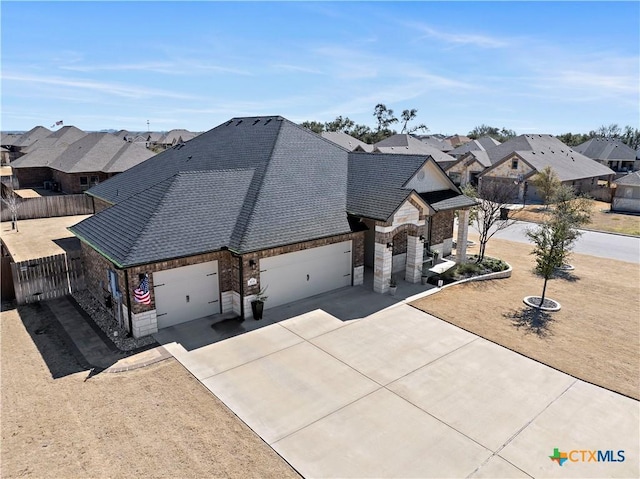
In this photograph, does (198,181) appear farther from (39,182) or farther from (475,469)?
(39,182)

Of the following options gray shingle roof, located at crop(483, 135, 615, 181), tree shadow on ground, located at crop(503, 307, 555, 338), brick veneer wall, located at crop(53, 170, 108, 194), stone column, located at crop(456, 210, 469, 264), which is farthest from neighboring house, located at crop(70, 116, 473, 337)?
gray shingle roof, located at crop(483, 135, 615, 181)

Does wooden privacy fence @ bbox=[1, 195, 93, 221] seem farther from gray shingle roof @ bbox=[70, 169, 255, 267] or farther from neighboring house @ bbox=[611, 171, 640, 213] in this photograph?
neighboring house @ bbox=[611, 171, 640, 213]

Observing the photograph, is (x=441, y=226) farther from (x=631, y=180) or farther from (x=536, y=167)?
(x=631, y=180)

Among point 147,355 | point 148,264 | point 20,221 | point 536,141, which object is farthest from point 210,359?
point 536,141

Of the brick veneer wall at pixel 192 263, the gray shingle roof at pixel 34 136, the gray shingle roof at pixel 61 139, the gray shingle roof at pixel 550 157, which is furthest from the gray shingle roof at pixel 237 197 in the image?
the gray shingle roof at pixel 34 136

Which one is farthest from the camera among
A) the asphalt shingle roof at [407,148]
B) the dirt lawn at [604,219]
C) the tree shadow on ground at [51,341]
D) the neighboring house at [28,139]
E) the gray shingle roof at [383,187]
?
the neighboring house at [28,139]

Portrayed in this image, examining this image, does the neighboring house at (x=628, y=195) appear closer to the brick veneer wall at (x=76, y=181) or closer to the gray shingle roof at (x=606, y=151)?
the gray shingle roof at (x=606, y=151)
